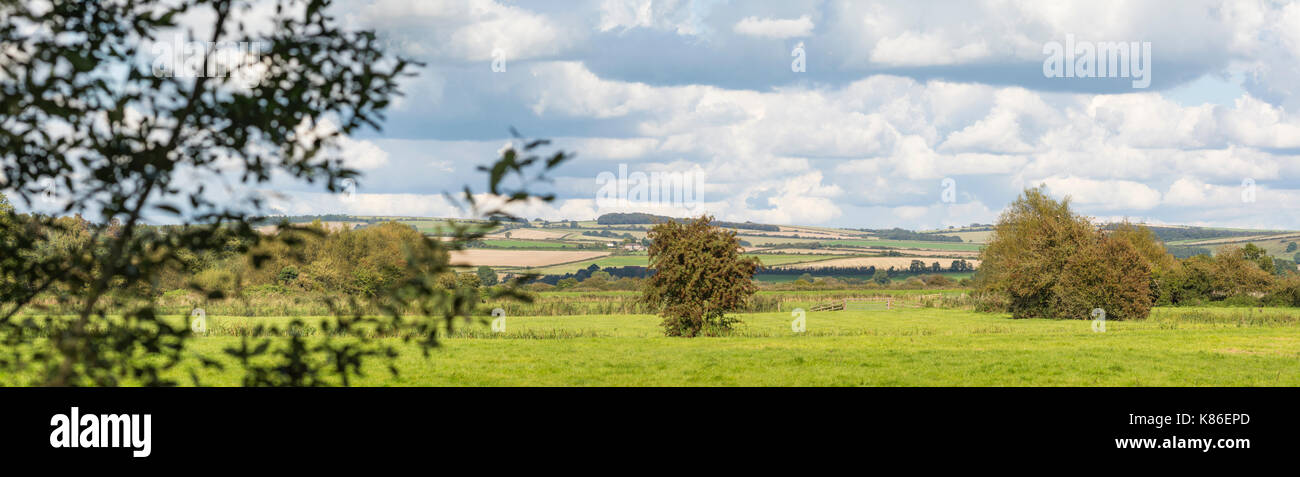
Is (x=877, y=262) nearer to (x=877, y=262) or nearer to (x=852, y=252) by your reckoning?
(x=877, y=262)

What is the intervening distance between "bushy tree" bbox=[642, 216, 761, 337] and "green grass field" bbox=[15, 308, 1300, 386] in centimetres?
167

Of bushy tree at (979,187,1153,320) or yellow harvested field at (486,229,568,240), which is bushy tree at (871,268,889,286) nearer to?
yellow harvested field at (486,229,568,240)

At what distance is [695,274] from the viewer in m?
38.5

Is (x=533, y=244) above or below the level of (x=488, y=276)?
above

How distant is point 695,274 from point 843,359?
11.2 metres

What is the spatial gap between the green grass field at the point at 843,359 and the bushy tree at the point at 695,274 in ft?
5.49

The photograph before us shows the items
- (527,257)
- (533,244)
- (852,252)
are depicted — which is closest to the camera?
(527,257)

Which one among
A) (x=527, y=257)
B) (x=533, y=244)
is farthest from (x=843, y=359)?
(x=533, y=244)

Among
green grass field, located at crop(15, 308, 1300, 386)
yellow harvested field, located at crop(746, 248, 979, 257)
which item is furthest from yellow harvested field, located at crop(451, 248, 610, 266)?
yellow harvested field, located at crop(746, 248, 979, 257)

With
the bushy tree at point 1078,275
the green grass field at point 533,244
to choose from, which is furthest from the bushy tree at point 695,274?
the green grass field at point 533,244
